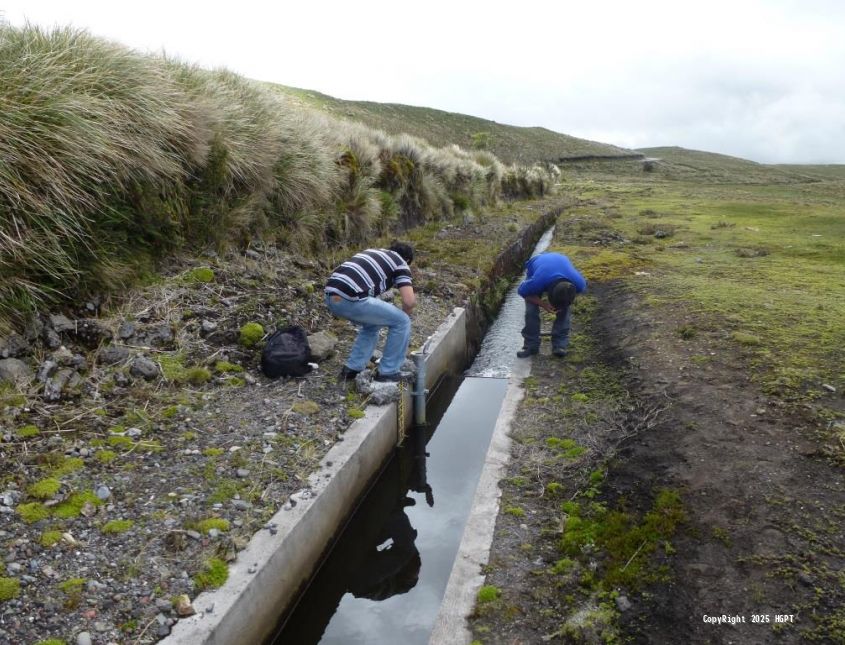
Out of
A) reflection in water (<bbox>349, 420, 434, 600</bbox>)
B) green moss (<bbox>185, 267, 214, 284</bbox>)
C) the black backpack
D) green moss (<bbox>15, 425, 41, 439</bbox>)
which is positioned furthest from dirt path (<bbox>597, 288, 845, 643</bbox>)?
green moss (<bbox>185, 267, 214, 284</bbox>)

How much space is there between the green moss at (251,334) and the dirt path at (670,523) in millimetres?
3239

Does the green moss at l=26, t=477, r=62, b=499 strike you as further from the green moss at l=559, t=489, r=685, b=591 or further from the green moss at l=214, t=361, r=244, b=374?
the green moss at l=559, t=489, r=685, b=591

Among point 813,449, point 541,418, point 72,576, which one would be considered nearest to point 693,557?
point 813,449

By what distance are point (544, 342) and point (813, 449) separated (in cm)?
493

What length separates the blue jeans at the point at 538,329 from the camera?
9.12 m

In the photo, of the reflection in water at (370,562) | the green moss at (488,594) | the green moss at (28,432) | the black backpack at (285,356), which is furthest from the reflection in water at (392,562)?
the green moss at (28,432)

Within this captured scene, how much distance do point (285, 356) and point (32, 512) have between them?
3.07 m

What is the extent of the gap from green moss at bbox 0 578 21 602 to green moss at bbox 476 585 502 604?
2847 mm

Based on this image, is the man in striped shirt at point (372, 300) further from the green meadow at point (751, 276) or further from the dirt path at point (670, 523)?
the green meadow at point (751, 276)

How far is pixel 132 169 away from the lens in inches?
282

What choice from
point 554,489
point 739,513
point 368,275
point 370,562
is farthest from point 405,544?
point 739,513

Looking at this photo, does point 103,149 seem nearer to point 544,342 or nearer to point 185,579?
point 185,579

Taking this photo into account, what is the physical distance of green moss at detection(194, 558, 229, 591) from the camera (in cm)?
376

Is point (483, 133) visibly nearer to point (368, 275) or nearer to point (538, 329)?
point (538, 329)
